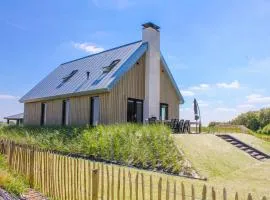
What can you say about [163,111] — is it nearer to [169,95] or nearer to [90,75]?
[169,95]

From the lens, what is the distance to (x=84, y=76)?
81.9 feet

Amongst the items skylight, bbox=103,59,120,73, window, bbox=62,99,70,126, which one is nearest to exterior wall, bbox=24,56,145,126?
window, bbox=62,99,70,126

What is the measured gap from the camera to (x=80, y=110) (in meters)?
23.1

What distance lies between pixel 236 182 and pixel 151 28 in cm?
1446

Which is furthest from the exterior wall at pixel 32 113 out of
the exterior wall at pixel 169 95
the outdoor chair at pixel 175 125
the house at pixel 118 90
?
the outdoor chair at pixel 175 125

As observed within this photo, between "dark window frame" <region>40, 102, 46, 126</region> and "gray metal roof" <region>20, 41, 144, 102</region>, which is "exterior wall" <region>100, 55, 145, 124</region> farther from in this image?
"dark window frame" <region>40, 102, 46, 126</region>

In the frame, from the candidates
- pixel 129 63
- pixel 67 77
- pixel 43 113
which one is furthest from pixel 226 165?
pixel 43 113

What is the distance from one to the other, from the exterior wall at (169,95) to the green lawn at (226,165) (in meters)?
7.03

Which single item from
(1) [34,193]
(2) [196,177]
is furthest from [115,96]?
(1) [34,193]

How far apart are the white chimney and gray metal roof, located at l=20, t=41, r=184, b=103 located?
0.62 m

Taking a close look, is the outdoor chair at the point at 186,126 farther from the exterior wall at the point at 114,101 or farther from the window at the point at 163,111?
the window at the point at 163,111

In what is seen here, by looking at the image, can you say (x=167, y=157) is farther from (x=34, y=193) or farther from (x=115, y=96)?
(x=115, y=96)

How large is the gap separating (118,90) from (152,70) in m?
3.53

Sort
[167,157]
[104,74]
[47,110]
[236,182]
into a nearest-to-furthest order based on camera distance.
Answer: [236,182], [167,157], [104,74], [47,110]
